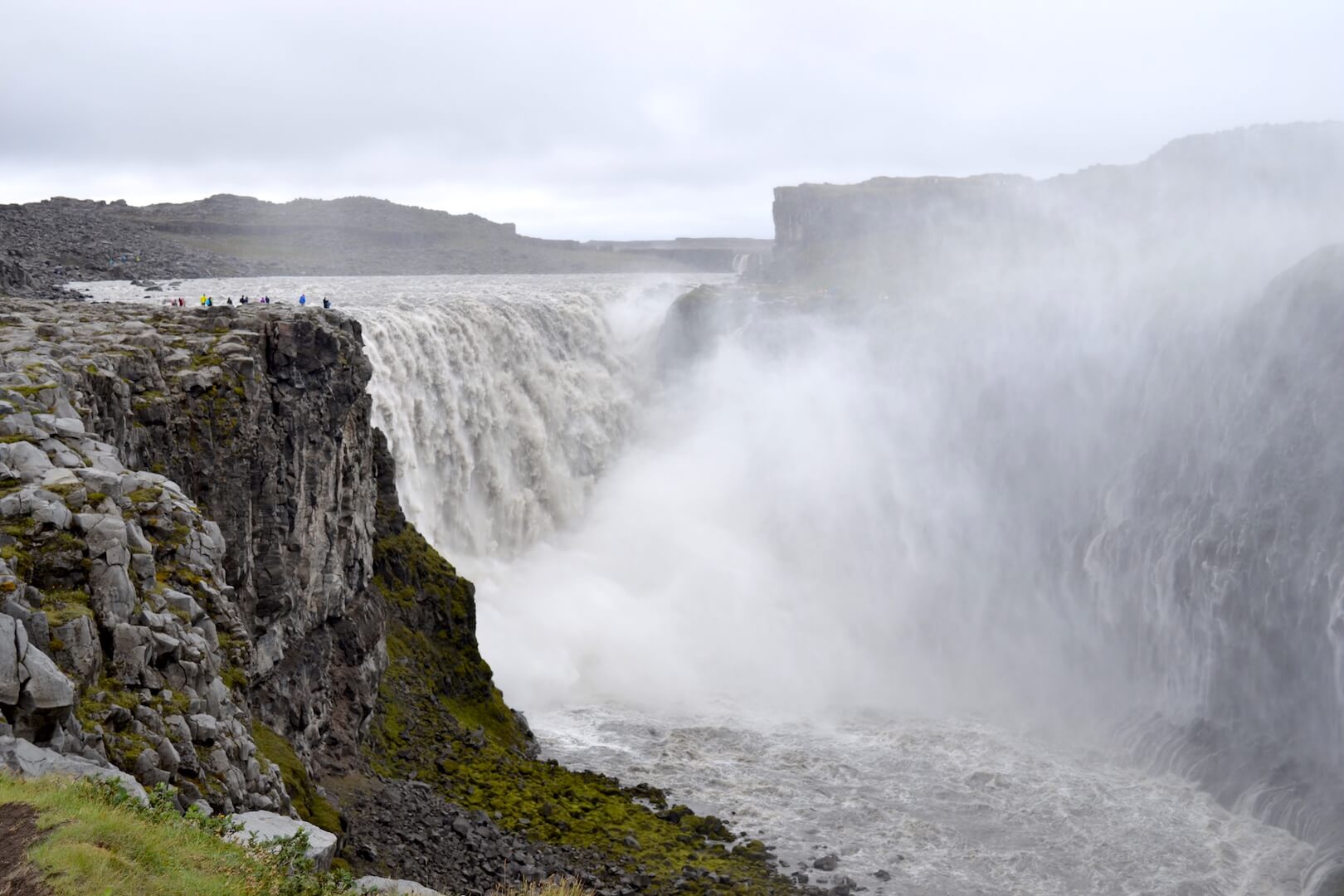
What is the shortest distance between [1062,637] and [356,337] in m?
33.0

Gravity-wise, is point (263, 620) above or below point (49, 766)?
below

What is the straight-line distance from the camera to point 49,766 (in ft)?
39.3

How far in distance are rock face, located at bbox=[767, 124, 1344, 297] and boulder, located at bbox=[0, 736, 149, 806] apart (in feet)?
170

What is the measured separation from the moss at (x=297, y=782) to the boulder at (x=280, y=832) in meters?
5.69

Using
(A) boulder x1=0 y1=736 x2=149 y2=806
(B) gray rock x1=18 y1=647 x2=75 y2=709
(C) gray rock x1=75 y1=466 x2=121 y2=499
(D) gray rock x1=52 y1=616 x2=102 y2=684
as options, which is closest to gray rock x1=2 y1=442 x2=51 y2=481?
(C) gray rock x1=75 y1=466 x2=121 y2=499

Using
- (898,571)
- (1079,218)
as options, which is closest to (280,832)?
(898,571)

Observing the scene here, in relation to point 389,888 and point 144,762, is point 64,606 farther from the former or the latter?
point 389,888

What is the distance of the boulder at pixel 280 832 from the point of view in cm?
1395

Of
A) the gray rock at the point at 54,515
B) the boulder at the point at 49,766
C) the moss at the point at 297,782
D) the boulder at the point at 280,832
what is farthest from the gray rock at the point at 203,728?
the moss at the point at 297,782

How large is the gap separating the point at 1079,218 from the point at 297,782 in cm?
8677

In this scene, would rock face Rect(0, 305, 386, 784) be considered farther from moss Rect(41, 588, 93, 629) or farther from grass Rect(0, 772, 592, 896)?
grass Rect(0, 772, 592, 896)

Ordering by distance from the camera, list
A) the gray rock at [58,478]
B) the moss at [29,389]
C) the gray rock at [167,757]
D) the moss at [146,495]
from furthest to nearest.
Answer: the moss at [29,389] < the moss at [146,495] < the gray rock at [58,478] < the gray rock at [167,757]

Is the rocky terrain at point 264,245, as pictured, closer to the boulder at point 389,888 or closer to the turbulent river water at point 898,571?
the turbulent river water at point 898,571

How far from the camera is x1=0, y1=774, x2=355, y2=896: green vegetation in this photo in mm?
10070
